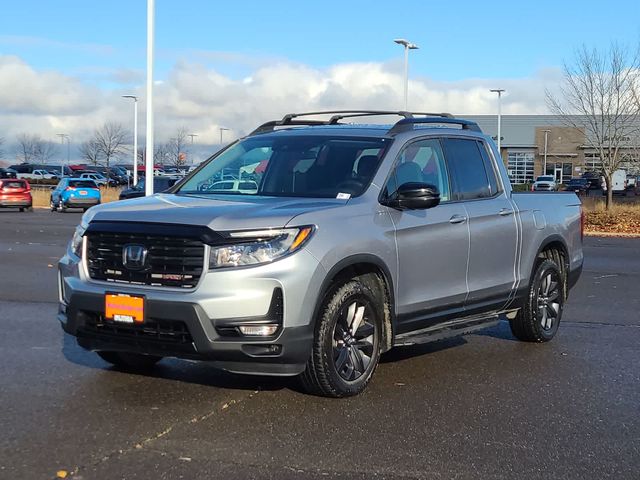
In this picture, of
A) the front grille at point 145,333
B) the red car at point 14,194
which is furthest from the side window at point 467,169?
the red car at point 14,194

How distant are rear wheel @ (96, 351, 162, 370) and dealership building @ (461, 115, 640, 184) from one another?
7581cm

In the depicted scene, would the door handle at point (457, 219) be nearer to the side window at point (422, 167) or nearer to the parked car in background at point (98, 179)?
the side window at point (422, 167)

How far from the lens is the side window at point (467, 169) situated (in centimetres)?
695

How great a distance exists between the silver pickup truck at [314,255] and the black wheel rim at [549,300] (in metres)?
0.14

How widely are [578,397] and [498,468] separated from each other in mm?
1718

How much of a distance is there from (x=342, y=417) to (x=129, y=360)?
197 centimetres

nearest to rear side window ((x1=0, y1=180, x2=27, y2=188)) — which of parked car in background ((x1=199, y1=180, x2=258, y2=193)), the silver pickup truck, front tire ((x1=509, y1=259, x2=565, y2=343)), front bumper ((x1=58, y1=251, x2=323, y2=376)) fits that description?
the silver pickup truck

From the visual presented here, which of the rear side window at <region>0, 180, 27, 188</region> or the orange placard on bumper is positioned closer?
the orange placard on bumper

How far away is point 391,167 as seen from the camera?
619cm

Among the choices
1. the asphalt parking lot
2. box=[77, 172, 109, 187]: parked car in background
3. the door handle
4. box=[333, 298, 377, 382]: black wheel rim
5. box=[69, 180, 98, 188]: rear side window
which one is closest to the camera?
the asphalt parking lot

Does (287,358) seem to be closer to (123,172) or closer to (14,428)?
(14,428)

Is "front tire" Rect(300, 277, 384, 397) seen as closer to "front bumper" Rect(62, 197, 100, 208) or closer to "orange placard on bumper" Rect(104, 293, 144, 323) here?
"orange placard on bumper" Rect(104, 293, 144, 323)

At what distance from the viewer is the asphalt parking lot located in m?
4.32

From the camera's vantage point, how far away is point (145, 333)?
17.2 feet
